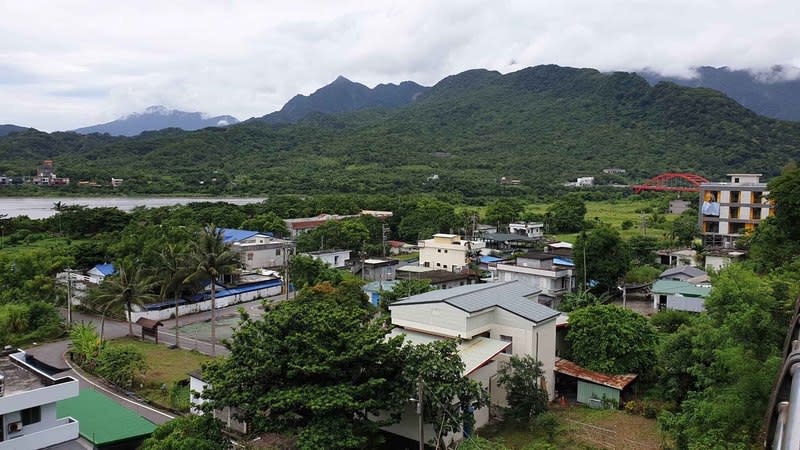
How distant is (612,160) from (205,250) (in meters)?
112

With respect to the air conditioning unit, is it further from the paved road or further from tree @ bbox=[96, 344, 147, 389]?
tree @ bbox=[96, 344, 147, 389]

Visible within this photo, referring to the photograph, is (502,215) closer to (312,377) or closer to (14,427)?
(312,377)

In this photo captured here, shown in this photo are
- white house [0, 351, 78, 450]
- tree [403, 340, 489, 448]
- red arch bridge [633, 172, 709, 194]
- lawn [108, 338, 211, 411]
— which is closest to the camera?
tree [403, 340, 489, 448]

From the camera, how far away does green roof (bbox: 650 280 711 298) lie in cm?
2572

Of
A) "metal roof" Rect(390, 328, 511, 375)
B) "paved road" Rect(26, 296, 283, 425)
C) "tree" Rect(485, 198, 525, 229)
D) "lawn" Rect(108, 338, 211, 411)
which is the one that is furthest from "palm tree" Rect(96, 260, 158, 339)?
"tree" Rect(485, 198, 525, 229)

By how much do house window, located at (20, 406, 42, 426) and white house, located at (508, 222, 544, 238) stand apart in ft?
138

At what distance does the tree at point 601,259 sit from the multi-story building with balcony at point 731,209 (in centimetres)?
1487

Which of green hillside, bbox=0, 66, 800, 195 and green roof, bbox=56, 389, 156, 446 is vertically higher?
green hillside, bbox=0, 66, 800, 195

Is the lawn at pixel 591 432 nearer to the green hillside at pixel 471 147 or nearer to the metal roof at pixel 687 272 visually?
the metal roof at pixel 687 272

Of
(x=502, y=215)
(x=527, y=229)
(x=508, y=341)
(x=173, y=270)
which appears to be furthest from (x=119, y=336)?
(x=502, y=215)

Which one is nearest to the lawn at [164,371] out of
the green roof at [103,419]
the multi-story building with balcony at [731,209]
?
the green roof at [103,419]

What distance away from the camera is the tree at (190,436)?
11180 millimetres

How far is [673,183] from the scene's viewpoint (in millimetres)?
94062

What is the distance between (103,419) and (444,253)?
83.9ft
